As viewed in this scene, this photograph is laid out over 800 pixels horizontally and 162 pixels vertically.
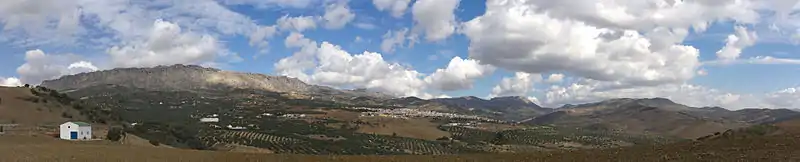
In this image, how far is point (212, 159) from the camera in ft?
128

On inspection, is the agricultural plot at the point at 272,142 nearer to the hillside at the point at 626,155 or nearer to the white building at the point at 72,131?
the white building at the point at 72,131

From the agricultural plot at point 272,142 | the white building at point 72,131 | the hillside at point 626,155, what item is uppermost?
the white building at point 72,131

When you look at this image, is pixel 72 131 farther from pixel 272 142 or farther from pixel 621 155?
pixel 621 155

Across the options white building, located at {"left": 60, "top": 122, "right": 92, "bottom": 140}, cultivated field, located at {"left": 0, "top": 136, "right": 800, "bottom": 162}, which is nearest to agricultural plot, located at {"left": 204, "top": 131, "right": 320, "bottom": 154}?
white building, located at {"left": 60, "top": 122, "right": 92, "bottom": 140}

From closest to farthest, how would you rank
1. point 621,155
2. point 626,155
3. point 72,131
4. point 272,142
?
point 626,155, point 621,155, point 72,131, point 272,142

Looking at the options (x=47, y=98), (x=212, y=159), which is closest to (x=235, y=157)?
(x=212, y=159)

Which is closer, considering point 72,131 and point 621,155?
point 621,155

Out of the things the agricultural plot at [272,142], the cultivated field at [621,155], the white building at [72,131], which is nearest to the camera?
the cultivated field at [621,155]

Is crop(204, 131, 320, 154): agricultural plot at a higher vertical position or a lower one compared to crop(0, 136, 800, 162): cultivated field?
lower

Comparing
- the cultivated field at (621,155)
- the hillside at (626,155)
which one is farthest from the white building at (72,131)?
the hillside at (626,155)

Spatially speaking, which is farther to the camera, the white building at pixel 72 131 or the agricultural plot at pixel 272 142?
the agricultural plot at pixel 272 142

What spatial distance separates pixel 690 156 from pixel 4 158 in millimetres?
37286

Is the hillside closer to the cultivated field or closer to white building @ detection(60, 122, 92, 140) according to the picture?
the cultivated field

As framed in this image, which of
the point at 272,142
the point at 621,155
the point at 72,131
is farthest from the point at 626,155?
the point at 272,142
